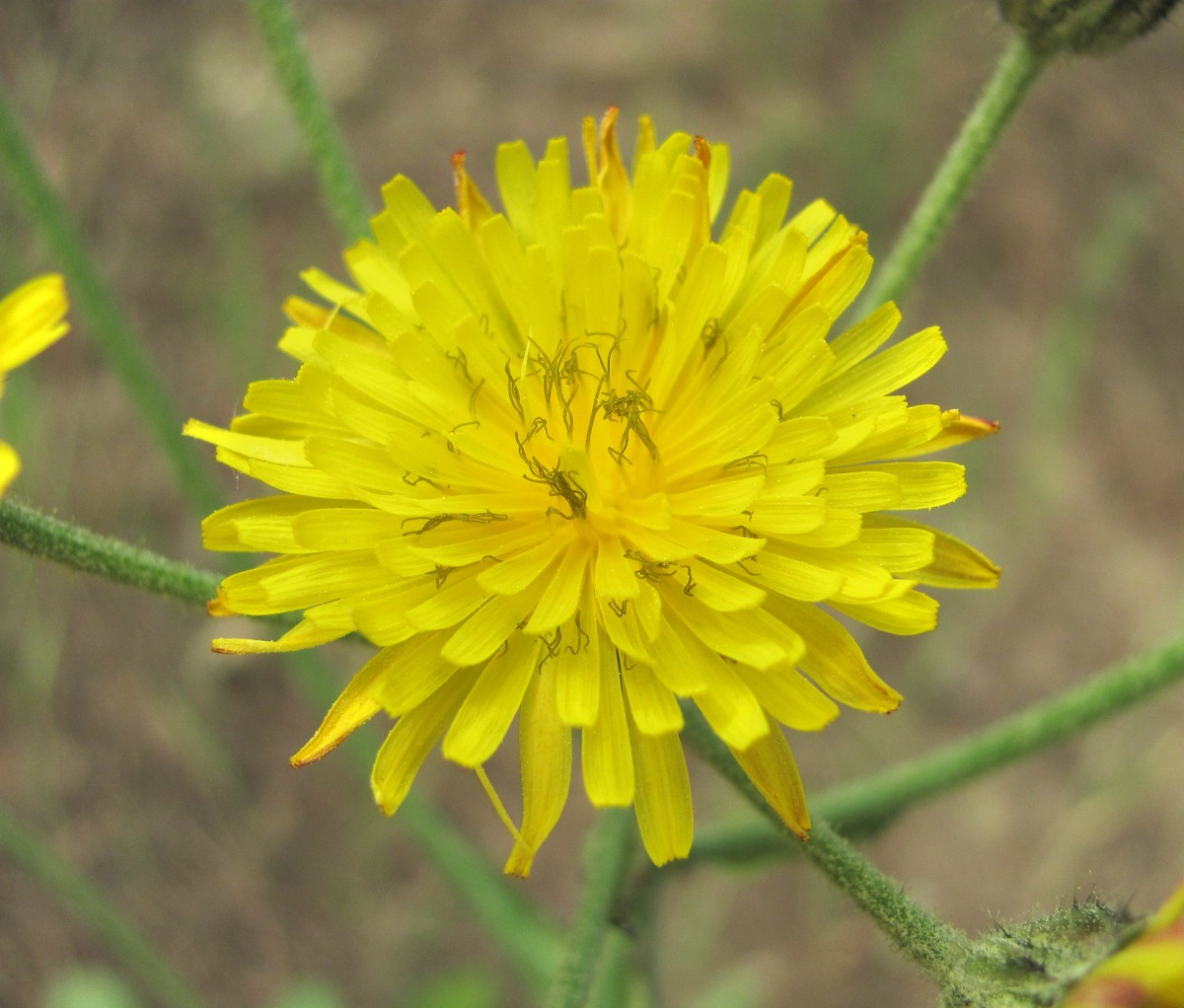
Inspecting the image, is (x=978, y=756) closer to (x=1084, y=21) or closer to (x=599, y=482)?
(x=599, y=482)

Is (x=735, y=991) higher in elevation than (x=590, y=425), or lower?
lower

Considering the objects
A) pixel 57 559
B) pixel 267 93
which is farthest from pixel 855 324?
pixel 267 93

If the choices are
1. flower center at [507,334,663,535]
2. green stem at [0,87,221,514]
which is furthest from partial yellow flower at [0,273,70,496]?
green stem at [0,87,221,514]

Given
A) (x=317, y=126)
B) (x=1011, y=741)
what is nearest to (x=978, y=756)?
(x=1011, y=741)

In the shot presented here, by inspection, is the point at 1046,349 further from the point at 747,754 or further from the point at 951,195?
the point at 747,754

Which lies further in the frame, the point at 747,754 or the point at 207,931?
the point at 207,931

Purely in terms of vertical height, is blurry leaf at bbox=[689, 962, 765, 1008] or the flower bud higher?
the flower bud

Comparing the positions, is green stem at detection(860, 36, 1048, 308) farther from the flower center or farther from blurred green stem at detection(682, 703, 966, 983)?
blurred green stem at detection(682, 703, 966, 983)
